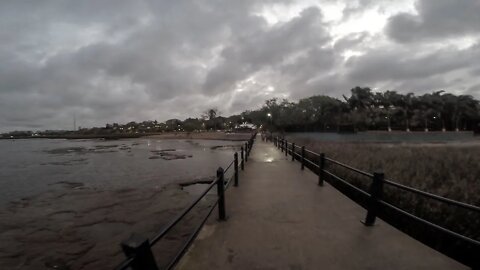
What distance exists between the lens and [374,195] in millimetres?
5656

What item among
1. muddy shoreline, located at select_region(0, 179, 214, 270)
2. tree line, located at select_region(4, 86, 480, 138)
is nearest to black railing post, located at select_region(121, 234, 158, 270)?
muddy shoreline, located at select_region(0, 179, 214, 270)

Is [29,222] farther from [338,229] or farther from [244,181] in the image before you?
[338,229]

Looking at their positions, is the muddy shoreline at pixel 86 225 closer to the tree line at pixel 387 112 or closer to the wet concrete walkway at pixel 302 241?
the wet concrete walkway at pixel 302 241

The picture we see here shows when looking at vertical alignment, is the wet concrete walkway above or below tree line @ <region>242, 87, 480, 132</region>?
below

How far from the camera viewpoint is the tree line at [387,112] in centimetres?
9194

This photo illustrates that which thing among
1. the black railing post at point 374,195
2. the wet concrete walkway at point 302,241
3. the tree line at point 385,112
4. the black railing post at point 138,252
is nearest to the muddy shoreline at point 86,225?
the wet concrete walkway at point 302,241

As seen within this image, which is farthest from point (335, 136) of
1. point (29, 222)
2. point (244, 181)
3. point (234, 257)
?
point (234, 257)

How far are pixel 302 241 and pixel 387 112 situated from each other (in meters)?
101

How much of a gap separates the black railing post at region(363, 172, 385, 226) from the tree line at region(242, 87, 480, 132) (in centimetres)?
8064

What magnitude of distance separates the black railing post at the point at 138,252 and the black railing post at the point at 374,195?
4333mm

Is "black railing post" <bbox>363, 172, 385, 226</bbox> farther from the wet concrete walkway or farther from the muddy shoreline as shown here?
the muddy shoreline

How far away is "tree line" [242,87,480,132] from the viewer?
91.9 m

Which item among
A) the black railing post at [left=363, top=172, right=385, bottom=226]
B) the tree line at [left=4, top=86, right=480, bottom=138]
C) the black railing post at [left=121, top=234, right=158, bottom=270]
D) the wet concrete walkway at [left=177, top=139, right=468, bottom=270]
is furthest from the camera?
the tree line at [left=4, top=86, right=480, bottom=138]

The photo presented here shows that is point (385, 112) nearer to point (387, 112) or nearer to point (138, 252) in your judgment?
point (387, 112)
